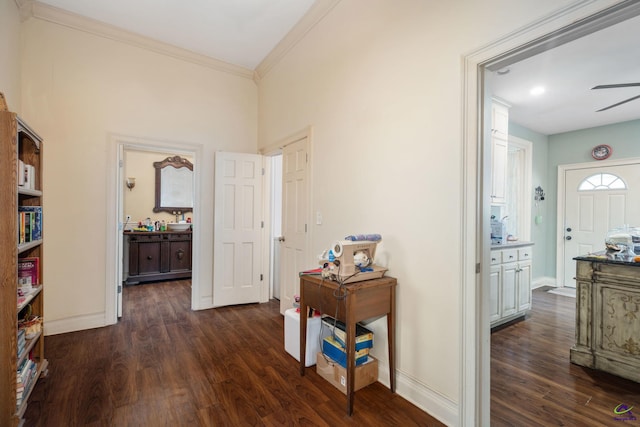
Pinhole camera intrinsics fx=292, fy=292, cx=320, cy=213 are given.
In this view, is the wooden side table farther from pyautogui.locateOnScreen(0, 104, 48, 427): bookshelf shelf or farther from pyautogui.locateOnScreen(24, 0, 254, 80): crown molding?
pyautogui.locateOnScreen(24, 0, 254, 80): crown molding

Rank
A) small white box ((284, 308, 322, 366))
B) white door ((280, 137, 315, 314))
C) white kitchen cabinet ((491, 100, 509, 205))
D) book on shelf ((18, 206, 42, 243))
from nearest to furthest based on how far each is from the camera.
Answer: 1. book on shelf ((18, 206, 42, 243))
2. small white box ((284, 308, 322, 366))
3. white door ((280, 137, 315, 314))
4. white kitchen cabinet ((491, 100, 509, 205))

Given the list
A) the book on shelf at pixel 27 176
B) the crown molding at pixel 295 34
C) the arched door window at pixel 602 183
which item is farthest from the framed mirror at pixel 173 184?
the arched door window at pixel 602 183

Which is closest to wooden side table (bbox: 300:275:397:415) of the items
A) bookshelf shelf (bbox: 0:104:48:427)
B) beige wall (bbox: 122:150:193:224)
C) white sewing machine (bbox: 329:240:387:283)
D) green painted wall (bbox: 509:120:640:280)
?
white sewing machine (bbox: 329:240:387:283)

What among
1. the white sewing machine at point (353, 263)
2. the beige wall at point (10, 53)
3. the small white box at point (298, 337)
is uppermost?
the beige wall at point (10, 53)

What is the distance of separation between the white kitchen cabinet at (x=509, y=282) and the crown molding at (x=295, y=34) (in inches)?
118

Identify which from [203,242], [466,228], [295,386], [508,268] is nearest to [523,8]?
[466,228]

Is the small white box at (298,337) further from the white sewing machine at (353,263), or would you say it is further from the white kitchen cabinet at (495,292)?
the white kitchen cabinet at (495,292)

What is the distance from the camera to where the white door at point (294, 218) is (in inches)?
123

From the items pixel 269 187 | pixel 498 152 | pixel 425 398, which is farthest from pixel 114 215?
pixel 498 152

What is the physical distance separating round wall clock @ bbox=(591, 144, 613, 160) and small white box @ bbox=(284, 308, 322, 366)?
→ 5.30 metres

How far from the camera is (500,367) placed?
2.41 m

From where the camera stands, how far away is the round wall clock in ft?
15.0

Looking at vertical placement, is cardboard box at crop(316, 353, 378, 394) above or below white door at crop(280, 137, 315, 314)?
below

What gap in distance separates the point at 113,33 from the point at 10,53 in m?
1.02
